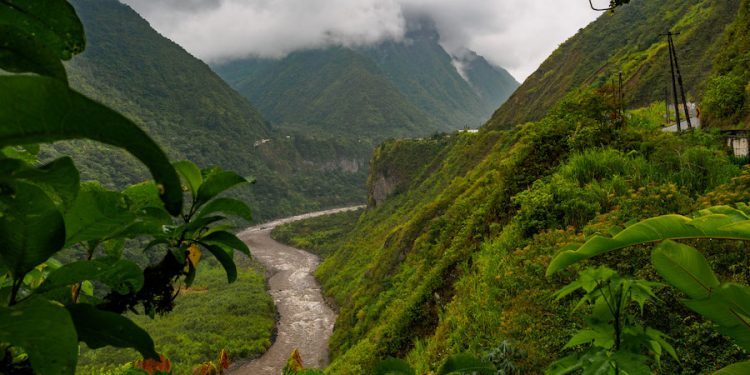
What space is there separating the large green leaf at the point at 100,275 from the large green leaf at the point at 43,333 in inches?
6.1

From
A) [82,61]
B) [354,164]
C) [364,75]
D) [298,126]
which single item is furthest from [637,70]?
[364,75]

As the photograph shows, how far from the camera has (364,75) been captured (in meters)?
192

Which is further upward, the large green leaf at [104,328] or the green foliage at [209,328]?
the large green leaf at [104,328]

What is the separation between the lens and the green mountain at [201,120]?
9031 centimetres

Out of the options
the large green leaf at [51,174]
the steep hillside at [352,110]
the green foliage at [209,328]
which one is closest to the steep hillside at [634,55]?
the large green leaf at [51,174]

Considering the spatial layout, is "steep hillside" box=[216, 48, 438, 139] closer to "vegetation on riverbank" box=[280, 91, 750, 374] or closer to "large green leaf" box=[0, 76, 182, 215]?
"vegetation on riverbank" box=[280, 91, 750, 374]

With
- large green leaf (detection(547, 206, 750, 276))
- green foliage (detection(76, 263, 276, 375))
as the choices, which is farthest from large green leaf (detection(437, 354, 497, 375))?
green foliage (detection(76, 263, 276, 375))

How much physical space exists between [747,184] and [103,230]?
6.13 meters

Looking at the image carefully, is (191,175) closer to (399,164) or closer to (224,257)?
(224,257)

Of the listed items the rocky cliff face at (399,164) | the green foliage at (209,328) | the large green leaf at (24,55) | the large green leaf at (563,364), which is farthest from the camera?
the rocky cliff face at (399,164)

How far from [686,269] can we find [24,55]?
132cm

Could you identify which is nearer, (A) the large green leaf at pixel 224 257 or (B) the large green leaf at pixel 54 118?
(B) the large green leaf at pixel 54 118

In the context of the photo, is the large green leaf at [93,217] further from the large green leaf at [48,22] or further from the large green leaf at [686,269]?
the large green leaf at [686,269]

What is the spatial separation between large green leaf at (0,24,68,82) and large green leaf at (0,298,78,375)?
0.80 ft
